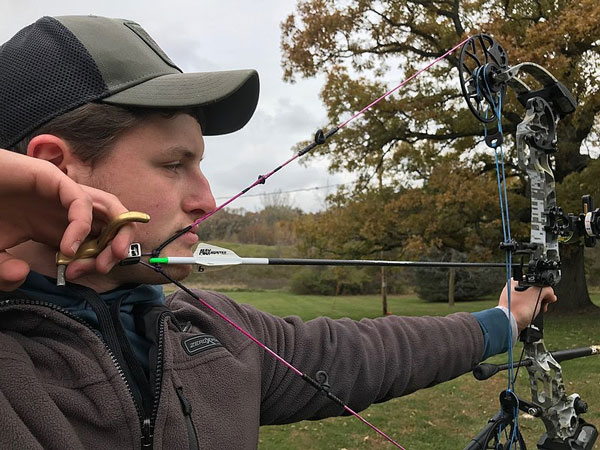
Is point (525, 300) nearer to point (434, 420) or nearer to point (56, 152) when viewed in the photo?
point (56, 152)

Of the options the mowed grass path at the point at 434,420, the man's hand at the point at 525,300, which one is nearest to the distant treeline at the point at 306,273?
the mowed grass path at the point at 434,420

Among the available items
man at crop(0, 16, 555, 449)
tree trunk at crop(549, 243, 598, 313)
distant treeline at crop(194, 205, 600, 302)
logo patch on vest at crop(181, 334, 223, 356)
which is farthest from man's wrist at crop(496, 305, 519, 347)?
tree trunk at crop(549, 243, 598, 313)

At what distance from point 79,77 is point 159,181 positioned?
21 cm

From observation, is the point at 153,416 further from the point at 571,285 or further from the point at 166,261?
the point at 571,285

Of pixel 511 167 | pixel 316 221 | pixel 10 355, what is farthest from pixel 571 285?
pixel 10 355

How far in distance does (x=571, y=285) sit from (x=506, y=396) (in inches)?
383

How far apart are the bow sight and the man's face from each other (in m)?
0.94

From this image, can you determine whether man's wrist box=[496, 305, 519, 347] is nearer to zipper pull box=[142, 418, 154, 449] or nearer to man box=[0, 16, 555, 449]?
man box=[0, 16, 555, 449]

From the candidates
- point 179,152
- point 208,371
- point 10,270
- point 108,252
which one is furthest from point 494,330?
point 10,270

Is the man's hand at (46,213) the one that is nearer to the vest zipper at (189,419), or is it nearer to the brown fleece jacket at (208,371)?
the brown fleece jacket at (208,371)

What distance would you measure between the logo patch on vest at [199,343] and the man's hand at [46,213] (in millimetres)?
289

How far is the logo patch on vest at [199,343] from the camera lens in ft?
3.28

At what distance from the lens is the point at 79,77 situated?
899 millimetres

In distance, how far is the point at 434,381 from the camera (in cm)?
144
